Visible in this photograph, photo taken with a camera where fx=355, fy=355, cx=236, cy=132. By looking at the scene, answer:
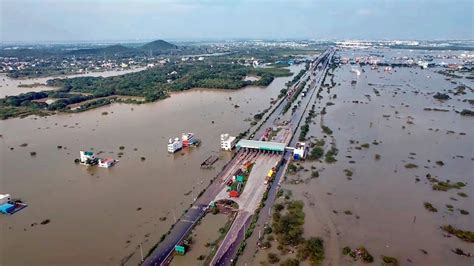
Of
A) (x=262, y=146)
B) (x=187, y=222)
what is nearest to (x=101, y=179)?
(x=187, y=222)

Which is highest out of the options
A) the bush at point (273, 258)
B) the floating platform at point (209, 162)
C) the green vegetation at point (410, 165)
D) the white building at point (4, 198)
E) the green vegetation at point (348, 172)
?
the white building at point (4, 198)

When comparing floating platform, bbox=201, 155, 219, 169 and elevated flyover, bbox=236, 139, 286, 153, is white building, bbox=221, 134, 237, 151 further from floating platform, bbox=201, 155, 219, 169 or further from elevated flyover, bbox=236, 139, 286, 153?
floating platform, bbox=201, 155, 219, 169

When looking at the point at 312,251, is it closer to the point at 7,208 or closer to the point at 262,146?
the point at 262,146

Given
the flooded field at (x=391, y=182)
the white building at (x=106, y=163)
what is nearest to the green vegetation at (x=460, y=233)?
the flooded field at (x=391, y=182)

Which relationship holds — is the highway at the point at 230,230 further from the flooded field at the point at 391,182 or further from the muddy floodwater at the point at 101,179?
the flooded field at the point at 391,182

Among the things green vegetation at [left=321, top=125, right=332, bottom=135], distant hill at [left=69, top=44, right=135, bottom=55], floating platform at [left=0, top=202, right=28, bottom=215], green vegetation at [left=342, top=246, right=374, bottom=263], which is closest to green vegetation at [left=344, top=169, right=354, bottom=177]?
green vegetation at [left=342, top=246, right=374, bottom=263]

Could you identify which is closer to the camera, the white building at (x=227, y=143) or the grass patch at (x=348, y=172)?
the grass patch at (x=348, y=172)

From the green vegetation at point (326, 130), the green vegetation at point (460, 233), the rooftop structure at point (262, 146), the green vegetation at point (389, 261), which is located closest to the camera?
the green vegetation at point (389, 261)
